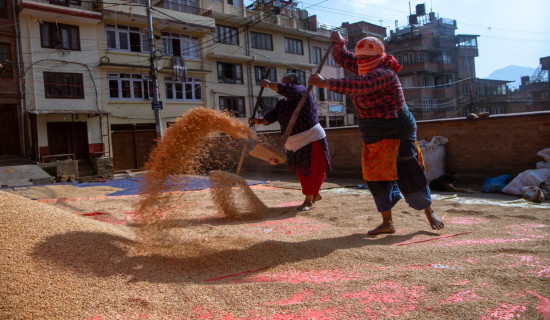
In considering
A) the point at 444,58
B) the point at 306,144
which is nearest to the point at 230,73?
the point at 306,144

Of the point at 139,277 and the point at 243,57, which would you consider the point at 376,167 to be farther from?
the point at 243,57

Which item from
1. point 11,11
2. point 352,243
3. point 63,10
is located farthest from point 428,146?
point 11,11

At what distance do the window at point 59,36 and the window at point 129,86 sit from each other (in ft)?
6.06

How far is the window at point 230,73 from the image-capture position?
20984mm

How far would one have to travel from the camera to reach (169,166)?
283 cm

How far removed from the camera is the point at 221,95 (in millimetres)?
20891

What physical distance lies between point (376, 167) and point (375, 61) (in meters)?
0.81

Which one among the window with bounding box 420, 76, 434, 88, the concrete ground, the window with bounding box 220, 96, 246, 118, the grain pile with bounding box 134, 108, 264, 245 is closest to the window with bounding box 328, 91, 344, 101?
the window with bounding box 220, 96, 246, 118

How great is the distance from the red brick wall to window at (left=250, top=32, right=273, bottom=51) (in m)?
17.1

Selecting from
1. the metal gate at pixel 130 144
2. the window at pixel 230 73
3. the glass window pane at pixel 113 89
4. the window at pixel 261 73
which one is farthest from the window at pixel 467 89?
the glass window pane at pixel 113 89

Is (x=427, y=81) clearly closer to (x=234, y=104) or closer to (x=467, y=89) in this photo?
(x=467, y=89)

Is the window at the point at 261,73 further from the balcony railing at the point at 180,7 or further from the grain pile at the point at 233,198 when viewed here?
the grain pile at the point at 233,198

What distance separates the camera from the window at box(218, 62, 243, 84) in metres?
21.0

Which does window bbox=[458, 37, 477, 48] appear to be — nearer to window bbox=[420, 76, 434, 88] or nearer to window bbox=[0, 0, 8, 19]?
window bbox=[420, 76, 434, 88]
